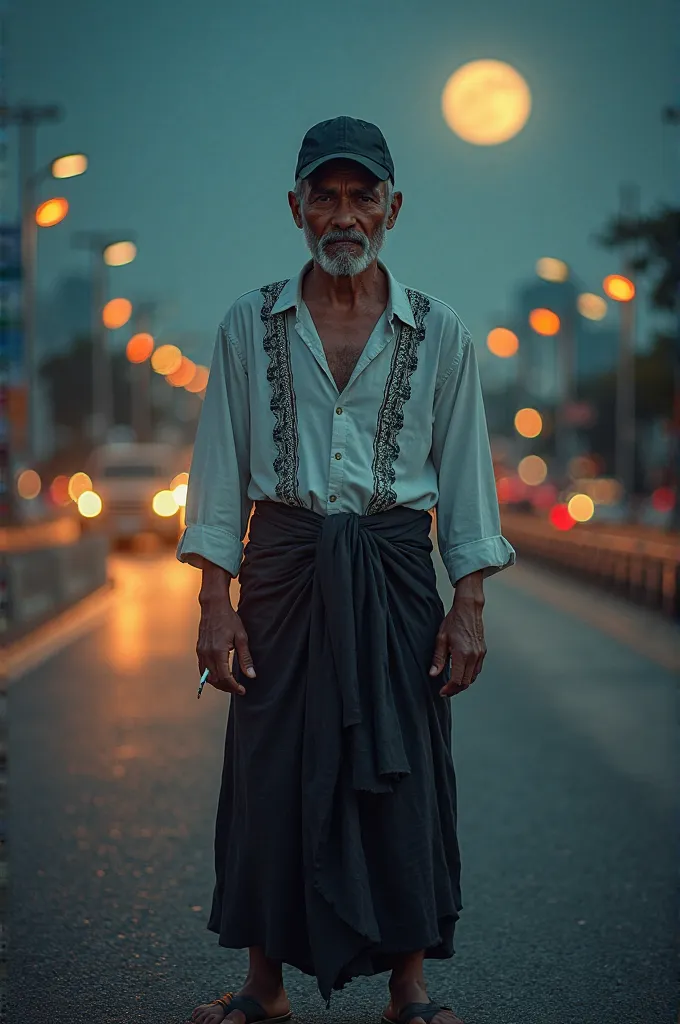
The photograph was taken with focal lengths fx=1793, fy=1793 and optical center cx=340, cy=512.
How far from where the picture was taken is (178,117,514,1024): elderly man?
428cm

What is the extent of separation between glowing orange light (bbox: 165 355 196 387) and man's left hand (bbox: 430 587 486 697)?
3062 inches

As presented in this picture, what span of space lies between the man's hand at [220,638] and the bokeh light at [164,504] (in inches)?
1157

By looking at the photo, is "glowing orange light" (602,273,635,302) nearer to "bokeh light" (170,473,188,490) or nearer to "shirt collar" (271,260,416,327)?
"bokeh light" (170,473,188,490)

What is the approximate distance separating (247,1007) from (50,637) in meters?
12.9

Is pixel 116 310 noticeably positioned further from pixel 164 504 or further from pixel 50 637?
pixel 50 637

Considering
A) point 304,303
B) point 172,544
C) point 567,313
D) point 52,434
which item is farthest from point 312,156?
point 52,434

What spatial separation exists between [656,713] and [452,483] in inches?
288

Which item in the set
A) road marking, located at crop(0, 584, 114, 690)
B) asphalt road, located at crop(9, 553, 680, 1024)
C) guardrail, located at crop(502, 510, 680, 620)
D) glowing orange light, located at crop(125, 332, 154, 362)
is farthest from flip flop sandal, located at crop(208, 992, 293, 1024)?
glowing orange light, located at crop(125, 332, 154, 362)

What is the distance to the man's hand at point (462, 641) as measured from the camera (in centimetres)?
441

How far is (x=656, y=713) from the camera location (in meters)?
11.5

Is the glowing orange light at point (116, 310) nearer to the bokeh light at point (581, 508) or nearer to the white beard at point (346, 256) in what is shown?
the bokeh light at point (581, 508)

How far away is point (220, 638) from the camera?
441cm

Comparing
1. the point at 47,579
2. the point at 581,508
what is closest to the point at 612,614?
the point at 47,579

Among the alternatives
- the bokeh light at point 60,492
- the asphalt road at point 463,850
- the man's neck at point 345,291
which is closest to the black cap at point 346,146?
the man's neck at point 345,291
